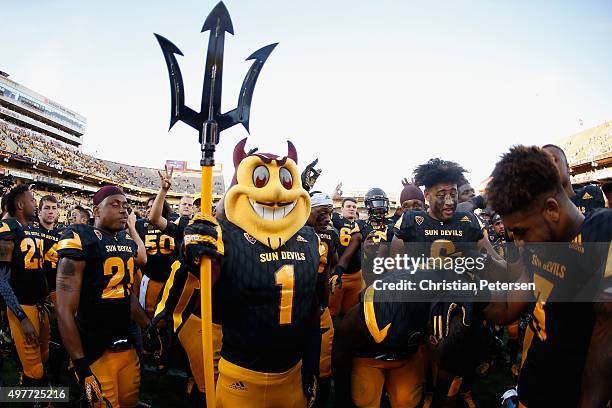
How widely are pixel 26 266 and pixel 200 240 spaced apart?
3525 mm

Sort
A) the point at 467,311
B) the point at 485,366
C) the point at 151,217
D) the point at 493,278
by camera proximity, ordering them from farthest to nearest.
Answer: the point at 151,217 < the point at 485,366 < the point at 493,278 < the point at 467,311

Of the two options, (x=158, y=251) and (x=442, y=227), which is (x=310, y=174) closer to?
(x=442, y=227)

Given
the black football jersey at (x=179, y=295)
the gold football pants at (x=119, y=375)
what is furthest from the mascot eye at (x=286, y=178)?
the gold football pants at (x=119, y=375)

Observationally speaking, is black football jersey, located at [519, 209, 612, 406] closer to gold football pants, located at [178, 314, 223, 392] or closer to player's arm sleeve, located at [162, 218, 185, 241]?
gold football pants, located at [178, 314, 223, 392]

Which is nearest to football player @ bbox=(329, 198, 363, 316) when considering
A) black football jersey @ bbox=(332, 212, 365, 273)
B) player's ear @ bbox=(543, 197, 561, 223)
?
black football jersey @ bbox=(332, 212, 365, 273)

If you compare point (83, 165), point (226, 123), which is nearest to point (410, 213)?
point (226, 123)

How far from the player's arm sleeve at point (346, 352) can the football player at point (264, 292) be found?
32 centimetres

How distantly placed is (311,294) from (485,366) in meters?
2.49

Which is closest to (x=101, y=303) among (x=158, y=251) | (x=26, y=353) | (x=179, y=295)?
(x=179, y=295)

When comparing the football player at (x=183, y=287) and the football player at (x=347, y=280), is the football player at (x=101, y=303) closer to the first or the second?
the football player at (x=183, y=287)

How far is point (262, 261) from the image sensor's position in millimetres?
2270

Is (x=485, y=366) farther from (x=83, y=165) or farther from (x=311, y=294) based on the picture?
(x=83, y=165)

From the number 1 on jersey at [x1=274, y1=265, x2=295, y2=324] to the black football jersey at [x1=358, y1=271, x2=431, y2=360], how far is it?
1.85 ft

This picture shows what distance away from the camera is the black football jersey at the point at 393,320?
2465 mm
